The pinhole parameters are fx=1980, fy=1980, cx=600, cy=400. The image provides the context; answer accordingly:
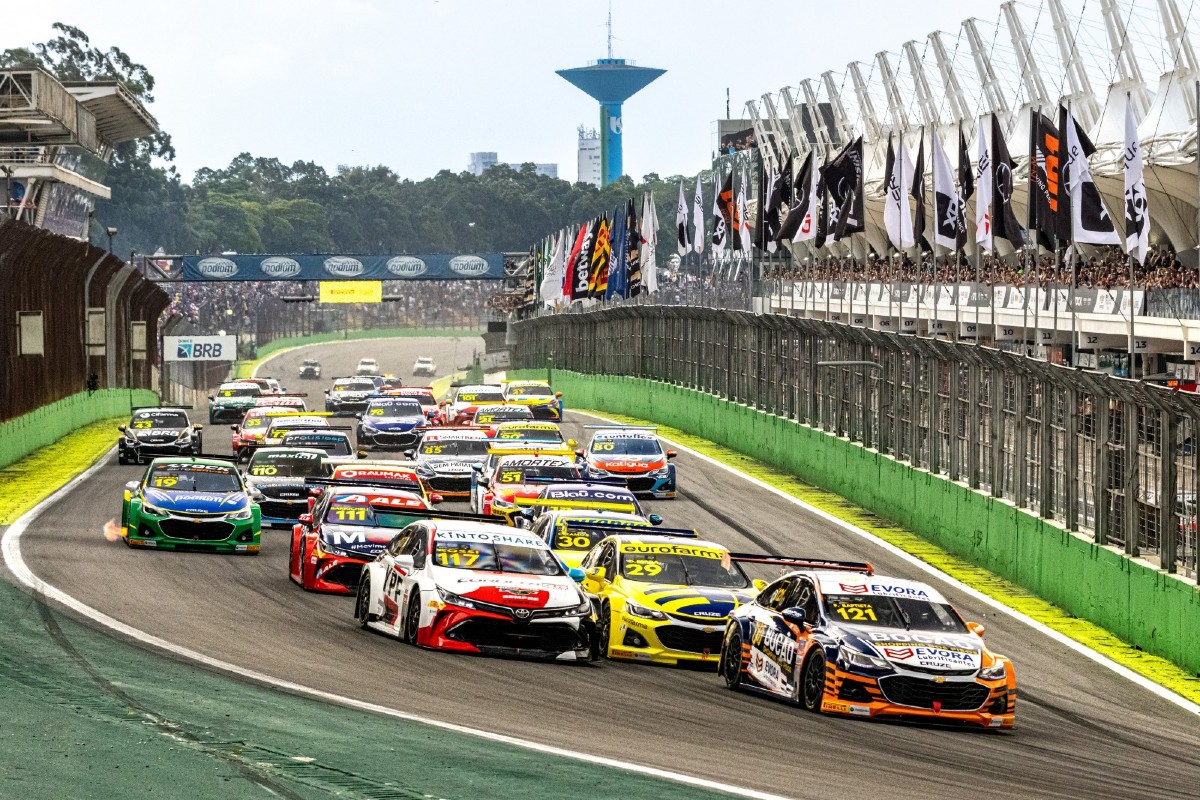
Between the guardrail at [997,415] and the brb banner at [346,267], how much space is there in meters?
74.0

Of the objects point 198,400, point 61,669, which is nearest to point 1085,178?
point 61,669

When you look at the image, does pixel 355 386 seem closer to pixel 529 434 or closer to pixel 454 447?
pixel 529 434

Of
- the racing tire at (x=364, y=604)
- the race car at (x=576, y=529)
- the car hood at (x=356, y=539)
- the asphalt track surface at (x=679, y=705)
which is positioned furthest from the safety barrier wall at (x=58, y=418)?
the racing tire at (x=364, y=604)

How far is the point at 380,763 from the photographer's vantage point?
12016 millimetres

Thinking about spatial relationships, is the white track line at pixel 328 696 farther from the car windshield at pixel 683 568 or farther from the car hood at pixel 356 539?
the car windshield at pixel 683 568

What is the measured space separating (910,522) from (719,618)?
1452cm

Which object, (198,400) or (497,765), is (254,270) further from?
(497,765)

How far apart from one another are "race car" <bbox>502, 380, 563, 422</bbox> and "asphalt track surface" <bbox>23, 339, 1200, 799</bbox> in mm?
29949

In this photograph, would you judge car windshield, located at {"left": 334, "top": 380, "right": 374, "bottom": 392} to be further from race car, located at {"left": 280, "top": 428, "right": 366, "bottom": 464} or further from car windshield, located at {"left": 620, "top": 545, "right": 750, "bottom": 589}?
car windshield, located at {"left": 620, "top": 545, "right": 750, "bottom": 589}

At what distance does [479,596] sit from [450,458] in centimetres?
1801

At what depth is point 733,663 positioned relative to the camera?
1803cm

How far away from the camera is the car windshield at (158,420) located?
46.6 m

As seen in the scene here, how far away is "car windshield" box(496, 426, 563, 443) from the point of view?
41031 mm

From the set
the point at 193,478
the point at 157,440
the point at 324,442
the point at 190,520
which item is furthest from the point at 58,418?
the point at 190,520
